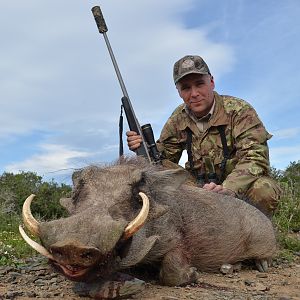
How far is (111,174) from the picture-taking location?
418 cm

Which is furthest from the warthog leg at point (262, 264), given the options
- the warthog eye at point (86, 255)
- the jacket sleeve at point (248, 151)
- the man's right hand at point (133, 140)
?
the warthog eye at point (86, 255)

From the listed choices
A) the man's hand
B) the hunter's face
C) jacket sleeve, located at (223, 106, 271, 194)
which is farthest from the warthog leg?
the hunter's face

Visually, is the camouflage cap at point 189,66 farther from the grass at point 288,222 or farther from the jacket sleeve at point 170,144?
the grass at point 288,222

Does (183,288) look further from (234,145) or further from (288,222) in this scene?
(288,222)

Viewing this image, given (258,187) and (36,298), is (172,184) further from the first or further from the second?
(258,187)

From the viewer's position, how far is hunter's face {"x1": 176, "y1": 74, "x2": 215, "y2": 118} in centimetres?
667

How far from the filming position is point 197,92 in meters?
6.68

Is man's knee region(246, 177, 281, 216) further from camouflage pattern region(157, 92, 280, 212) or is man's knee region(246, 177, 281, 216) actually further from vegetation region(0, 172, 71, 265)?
vegetation region(0, 172, 71, 265)

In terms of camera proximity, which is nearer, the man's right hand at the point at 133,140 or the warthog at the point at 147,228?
the warthog at the point at 147,228

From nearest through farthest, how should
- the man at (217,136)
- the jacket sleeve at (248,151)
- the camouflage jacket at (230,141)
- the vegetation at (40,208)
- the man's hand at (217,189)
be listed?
the man's hand at (217,189)
the vegetation at (40,208)
the jacket sleeve at (248,151)
the camouflage jacket at (230,141)
the man at (217,136)

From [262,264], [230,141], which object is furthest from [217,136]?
[262,264]

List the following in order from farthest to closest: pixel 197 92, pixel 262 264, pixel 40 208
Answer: pixel 40 208 < pixel 197 92 < pixel 262 264

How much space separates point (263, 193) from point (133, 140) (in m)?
1.49

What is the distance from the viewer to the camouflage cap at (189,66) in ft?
21.8
